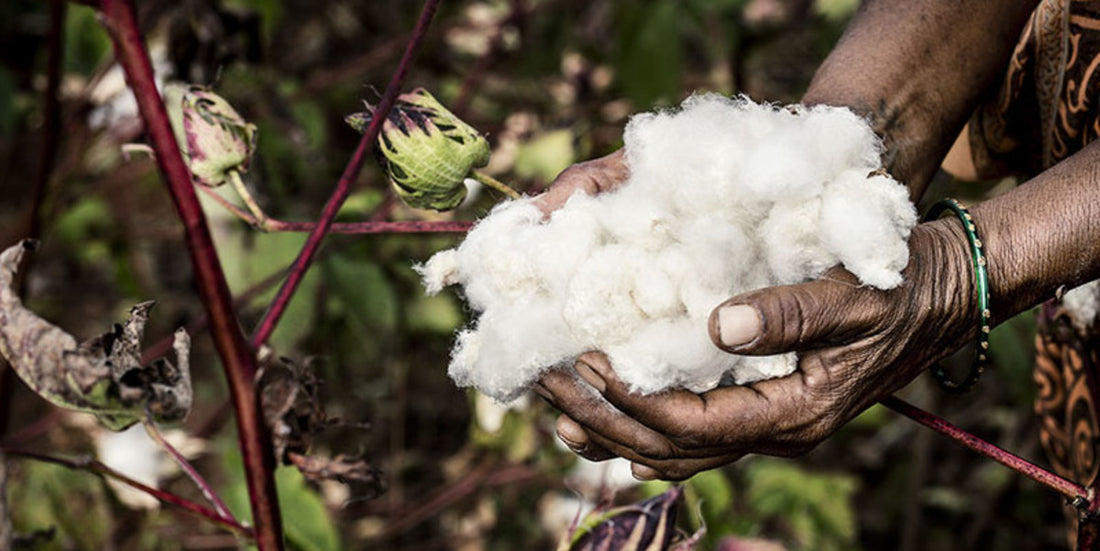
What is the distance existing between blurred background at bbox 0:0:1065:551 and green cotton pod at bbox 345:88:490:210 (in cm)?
5

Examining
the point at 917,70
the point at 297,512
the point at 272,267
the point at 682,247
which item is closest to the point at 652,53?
the point at 272,267

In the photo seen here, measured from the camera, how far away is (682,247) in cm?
75

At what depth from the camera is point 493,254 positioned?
0.75m

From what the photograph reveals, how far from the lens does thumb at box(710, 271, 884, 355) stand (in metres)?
0.66

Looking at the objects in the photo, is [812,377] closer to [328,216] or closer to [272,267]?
[328,216]

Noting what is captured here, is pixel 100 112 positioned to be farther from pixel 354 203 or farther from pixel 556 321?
pixel 556 321

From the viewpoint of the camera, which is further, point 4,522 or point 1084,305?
point 1084,305

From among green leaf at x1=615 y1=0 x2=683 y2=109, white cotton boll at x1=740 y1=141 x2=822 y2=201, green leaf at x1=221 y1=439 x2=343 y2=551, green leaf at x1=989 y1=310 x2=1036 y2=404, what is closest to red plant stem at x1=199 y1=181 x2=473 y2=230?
white cotton boll at x1=740 y1=141 x2=822 y2=201

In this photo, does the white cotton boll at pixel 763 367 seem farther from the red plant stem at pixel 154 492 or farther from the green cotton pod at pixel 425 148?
the red plant stem at pixel 154 492

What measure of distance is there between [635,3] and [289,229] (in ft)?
4.75

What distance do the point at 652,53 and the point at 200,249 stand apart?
1.41 meters

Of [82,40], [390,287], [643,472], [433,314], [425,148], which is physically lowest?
[433,314]

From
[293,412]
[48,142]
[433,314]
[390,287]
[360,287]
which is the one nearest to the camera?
[293,412]

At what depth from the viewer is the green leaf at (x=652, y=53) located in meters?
2.02
